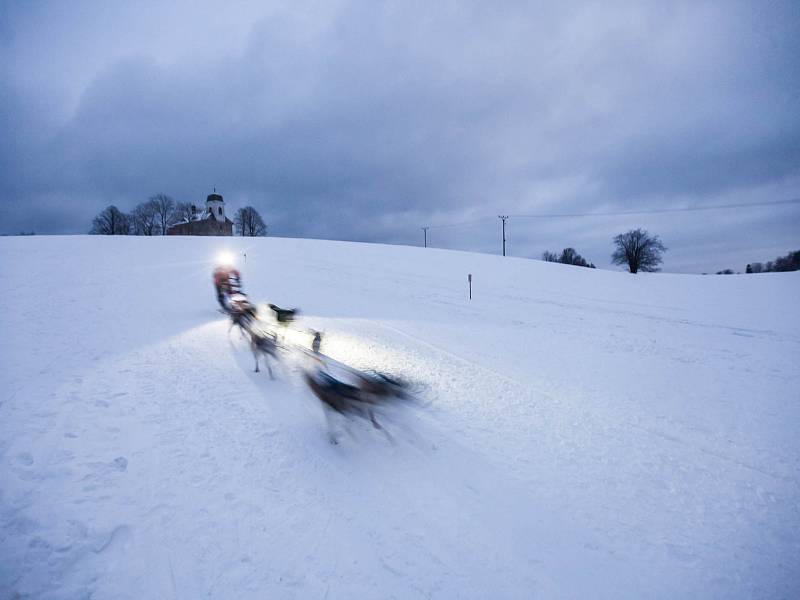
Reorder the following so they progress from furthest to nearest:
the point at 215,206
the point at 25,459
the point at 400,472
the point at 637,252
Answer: the point at 215,206, the point at 637,252, the point at 400,472, the point at 25,459

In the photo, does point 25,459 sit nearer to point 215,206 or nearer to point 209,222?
point 209,222

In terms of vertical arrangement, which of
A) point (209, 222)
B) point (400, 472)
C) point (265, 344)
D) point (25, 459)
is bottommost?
point (400, 472)

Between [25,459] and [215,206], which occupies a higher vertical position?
[215,206]

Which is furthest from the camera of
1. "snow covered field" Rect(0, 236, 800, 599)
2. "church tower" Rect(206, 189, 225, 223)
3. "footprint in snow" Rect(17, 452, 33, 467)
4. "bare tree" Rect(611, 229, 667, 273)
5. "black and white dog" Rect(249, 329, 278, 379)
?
"church tower" Rect(206, 189, 225, 223)

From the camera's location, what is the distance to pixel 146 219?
223ft

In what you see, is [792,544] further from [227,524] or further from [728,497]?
[227,524]

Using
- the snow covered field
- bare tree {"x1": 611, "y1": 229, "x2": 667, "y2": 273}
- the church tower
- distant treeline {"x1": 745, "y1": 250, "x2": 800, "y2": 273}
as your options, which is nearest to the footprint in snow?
the snow covered field

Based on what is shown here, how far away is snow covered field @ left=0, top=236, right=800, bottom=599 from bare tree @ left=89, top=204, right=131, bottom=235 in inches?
2952

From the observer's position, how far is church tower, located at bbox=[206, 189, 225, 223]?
75.4 metres

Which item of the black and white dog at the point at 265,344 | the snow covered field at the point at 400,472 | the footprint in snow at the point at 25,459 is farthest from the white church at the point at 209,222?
the footprint in snow at the point at 25,459

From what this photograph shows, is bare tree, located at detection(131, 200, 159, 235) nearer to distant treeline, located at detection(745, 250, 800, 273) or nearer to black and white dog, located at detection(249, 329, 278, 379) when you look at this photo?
black and white dog, located at detection(249, 329, 278, 379)

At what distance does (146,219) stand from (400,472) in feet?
289

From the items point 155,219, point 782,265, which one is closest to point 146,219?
point 155,219

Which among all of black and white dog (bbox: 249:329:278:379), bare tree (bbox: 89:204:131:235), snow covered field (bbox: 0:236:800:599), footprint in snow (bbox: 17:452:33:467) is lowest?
snow covered field (bbox: 0:236:800:599)
